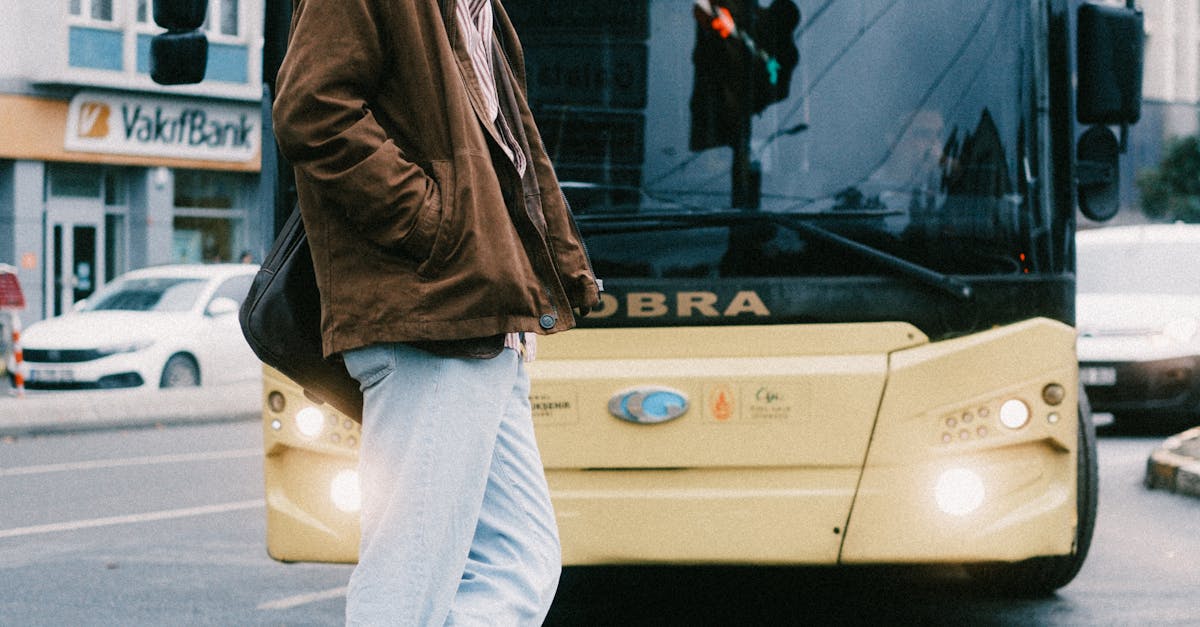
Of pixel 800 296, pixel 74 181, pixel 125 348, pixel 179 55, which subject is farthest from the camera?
pixel 74 181

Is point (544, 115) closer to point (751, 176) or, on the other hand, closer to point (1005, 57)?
point (751, 176)

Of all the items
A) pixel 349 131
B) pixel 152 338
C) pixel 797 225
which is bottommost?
pixel 152 338

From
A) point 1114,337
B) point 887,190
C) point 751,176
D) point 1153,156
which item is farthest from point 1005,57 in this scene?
point 1153,156

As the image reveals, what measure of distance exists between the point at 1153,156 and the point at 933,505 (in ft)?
158

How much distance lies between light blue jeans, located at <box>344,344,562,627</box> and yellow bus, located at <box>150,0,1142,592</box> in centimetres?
208

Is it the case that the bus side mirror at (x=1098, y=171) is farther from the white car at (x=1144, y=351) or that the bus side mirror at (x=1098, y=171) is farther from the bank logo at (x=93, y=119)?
the bank logo at (x=93, y=119)

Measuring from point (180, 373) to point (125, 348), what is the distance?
24.3 inches

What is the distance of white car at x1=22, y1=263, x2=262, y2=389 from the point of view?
16.6 meters

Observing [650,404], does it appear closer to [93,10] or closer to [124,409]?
[124,409]

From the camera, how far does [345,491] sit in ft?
16.0

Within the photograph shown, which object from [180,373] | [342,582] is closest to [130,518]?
[342,582]

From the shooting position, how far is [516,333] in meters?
2.69

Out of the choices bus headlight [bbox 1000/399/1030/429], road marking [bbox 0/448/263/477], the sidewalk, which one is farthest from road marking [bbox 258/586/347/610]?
the sidewalk

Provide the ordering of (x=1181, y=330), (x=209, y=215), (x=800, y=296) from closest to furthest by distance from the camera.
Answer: (x=800, y=296)
(x=1181, y=330)
(x=209, y=215)
